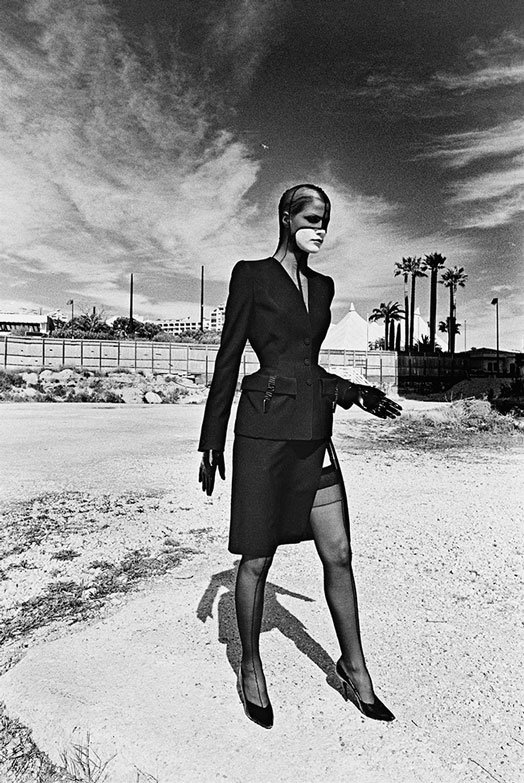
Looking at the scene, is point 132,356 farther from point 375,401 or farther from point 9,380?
point 375,401

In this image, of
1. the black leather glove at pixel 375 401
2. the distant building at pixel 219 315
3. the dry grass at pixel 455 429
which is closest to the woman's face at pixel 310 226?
the distant building at pixel 219 315

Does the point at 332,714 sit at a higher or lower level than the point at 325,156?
lower

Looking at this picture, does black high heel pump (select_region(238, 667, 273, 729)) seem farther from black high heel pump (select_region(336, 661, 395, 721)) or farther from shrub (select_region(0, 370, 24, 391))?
shrub (select_region(0, 370, 24, 391))

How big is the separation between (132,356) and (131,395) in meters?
3.67

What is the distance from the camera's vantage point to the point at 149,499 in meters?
5.08

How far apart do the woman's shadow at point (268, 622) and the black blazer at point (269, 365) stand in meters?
0.91

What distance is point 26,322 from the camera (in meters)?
30.0

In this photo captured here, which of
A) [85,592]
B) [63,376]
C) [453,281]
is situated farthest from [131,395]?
[85,592]

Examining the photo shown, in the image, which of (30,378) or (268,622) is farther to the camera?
(30,378)

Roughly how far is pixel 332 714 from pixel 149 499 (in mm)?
3393

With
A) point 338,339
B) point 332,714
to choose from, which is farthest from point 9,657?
point 338,339

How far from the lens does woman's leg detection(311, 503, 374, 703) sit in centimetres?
176

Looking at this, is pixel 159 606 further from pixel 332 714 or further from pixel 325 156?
pixel 325 156

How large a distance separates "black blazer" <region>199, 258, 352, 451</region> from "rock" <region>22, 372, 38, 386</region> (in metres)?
18.4
